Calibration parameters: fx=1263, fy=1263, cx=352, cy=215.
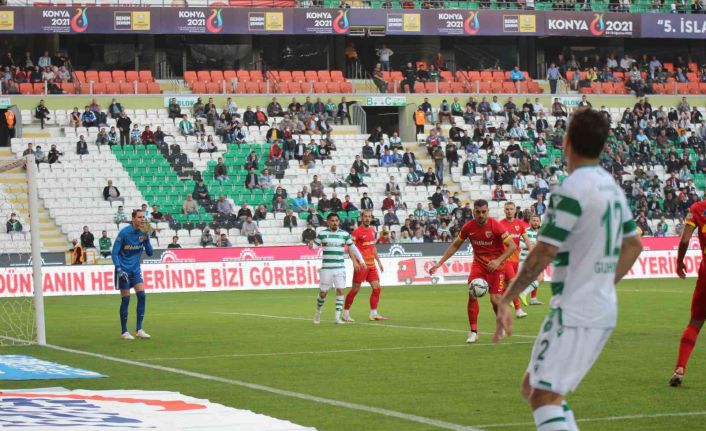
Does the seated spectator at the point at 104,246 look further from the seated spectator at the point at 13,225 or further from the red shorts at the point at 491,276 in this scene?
the red shorts at the point at 491,276

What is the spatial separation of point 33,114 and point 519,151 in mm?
19770

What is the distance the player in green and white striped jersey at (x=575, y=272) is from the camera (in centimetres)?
684

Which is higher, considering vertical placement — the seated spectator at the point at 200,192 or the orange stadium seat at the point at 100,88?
the orange stadium seat at the point at 100,88

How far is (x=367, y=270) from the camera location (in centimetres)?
2569

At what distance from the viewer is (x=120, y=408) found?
38.8 feet

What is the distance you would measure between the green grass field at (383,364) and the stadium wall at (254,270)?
8.18 meters

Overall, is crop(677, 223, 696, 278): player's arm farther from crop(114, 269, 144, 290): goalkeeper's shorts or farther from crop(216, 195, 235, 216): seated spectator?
crop(216, 195, 235, 216): seated spectator

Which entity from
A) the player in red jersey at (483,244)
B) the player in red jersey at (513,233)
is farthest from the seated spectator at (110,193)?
the player in red jersey at (483,244)

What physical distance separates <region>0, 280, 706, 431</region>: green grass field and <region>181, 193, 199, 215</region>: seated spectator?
1542 centimetres

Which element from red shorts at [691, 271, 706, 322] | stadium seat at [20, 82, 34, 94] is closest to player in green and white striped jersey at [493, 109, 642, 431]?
red shorts at [691, 271, 706, 322]

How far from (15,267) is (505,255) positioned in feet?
67.8

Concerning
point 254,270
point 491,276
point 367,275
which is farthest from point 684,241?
point 254,270

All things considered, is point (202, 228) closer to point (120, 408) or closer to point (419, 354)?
point (419, 354)

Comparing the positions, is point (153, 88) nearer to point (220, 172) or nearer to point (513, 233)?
point (220, 172)
